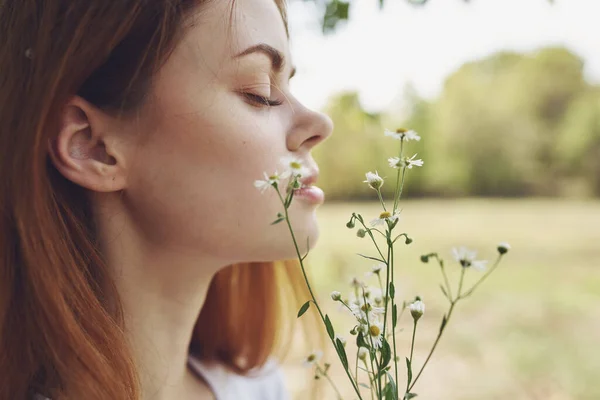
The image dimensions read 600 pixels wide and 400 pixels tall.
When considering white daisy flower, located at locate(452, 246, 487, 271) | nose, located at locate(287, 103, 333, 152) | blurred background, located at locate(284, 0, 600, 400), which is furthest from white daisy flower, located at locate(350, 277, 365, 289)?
nose, located at locate(287, 103, 333, 152)

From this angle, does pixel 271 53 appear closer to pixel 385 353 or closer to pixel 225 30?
pixel 225 30

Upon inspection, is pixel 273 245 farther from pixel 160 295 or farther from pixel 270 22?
pixel 270 22

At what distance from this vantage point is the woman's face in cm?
81

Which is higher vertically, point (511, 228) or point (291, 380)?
point (511, 228)

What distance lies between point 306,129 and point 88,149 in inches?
13.2

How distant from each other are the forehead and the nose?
114mm

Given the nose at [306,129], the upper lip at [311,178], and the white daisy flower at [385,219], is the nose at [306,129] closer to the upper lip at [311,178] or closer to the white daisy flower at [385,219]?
the upper lip at [311,178]

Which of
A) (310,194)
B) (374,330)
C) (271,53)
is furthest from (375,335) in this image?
(271,53)

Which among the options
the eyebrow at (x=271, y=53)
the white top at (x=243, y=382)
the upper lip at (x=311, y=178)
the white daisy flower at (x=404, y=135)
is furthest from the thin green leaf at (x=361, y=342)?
the white top at (x=243, y=382)

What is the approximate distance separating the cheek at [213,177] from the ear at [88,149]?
0.03 metres

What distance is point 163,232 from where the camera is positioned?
87 cm

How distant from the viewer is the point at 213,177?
2.68ft

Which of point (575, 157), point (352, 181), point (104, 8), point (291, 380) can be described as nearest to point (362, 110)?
point (104, 8)

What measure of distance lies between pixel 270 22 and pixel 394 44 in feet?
2.99
